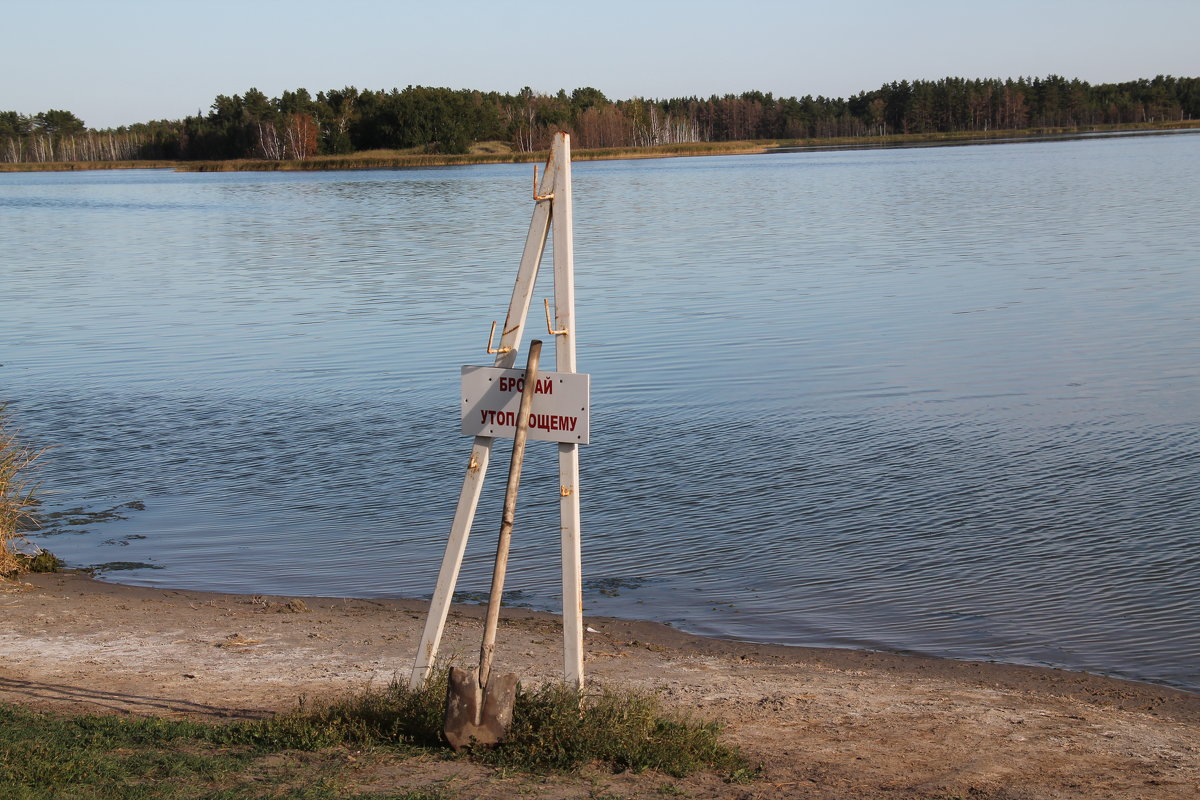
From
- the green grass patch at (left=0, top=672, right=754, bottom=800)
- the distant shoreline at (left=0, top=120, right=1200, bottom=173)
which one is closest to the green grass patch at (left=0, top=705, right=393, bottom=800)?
the green grass patch at (left=0, top=672, right=754, bottom=800)

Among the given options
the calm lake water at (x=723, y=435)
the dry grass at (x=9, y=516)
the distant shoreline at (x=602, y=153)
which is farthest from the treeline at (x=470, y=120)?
the dry grass at (x=9, y=516)

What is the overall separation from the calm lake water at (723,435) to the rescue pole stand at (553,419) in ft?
9.94

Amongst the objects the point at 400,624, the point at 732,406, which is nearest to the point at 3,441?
the point at 400,624

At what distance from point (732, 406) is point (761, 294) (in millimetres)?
10290

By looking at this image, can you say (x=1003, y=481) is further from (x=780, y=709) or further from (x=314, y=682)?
(x=314, y=682)

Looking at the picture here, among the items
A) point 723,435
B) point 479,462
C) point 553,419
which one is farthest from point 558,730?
point 723,435

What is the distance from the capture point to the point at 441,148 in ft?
484

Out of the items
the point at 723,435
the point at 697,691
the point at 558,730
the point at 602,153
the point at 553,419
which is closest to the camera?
the point at 558,730

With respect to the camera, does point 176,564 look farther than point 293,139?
No

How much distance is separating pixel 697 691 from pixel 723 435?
7219mm

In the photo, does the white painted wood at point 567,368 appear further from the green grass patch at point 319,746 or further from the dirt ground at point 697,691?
the dirt ground at point 697,691

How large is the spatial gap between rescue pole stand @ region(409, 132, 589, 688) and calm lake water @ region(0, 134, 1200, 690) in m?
3.03

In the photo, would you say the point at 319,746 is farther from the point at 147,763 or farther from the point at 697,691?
the point at 697,691

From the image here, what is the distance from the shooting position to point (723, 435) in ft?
44.4
